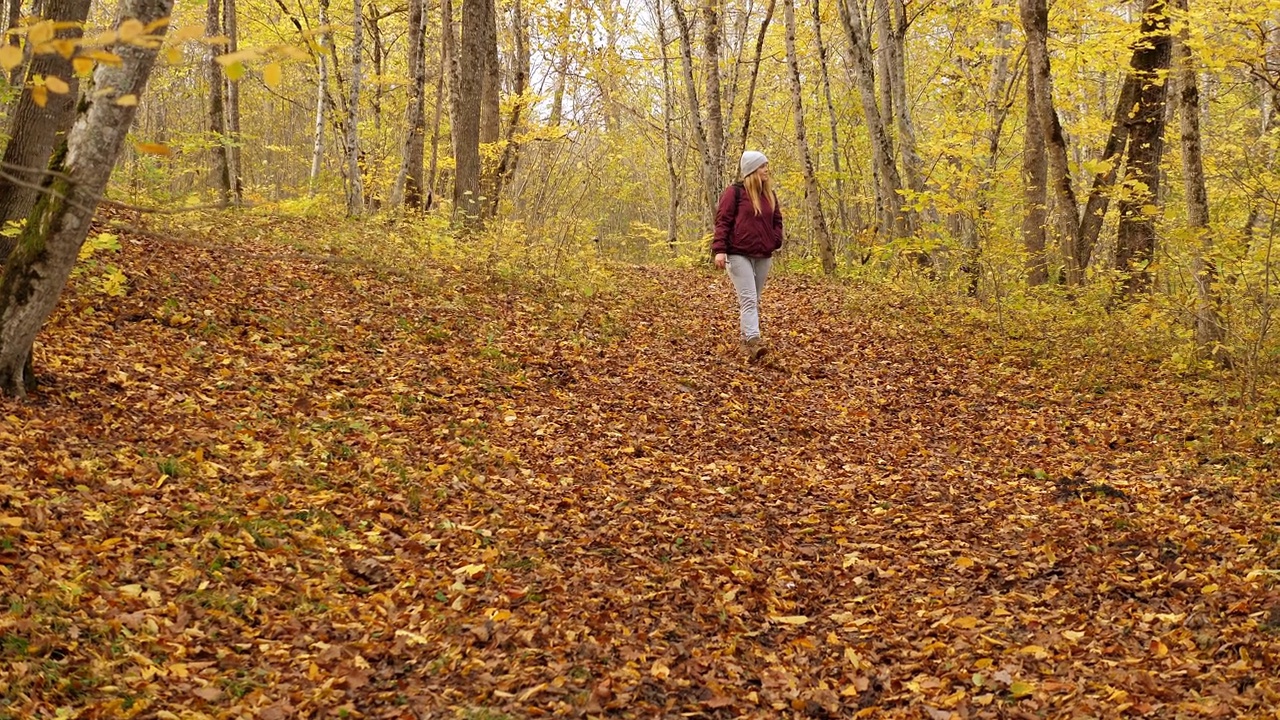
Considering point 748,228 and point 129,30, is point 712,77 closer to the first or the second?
point 748,228

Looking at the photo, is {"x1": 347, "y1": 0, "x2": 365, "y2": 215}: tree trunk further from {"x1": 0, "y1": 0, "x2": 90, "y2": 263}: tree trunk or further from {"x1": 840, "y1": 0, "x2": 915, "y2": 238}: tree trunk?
{"x1": 840, "y1": 0, "x2": 915, "y2": 238}: tree trunk

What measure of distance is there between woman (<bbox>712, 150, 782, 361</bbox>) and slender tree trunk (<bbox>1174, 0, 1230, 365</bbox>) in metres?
4.10

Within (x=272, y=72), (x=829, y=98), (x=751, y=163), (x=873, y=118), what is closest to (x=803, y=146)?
(x=873, y=118)

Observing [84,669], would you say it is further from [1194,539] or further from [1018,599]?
[1194,539]

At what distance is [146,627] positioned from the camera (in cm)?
385

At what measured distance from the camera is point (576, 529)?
563 cm

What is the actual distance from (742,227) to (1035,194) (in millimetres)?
5634

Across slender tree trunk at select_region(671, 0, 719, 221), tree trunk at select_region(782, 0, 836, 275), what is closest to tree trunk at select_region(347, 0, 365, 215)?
slender tree trunk at select_region(671, 0, 719, 221)

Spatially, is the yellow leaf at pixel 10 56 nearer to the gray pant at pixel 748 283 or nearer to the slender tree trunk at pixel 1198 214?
the gray pant at pixel 748 283

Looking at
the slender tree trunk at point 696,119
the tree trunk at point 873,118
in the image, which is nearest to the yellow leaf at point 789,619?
the tree trunk at point 873,118

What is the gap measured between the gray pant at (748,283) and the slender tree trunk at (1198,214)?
4.17 m

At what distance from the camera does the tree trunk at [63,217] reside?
5.23 meters

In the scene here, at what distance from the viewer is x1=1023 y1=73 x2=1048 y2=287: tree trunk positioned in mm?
12359

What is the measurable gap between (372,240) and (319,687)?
30.2 feet
